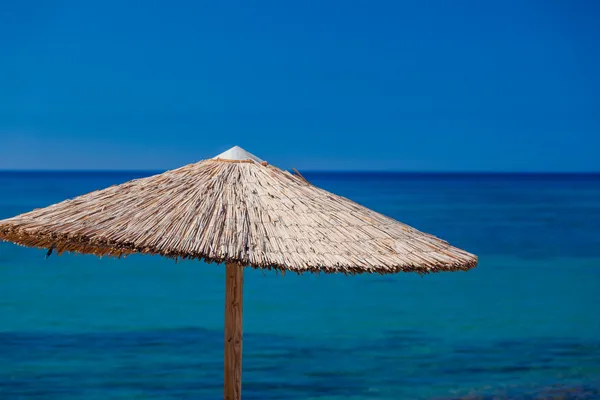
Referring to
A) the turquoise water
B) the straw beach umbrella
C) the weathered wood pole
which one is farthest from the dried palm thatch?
the turquoise water

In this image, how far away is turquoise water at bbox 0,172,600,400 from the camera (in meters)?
7.59

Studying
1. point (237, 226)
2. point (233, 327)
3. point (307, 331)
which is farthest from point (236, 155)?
point (307, 331)

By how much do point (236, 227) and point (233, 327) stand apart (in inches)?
31.4

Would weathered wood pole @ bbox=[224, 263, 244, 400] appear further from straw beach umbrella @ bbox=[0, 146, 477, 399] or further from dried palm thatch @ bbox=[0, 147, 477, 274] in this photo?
dried palm thatch @ bbox=[0, 147, 477, 274]

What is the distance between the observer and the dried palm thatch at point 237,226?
130 inches

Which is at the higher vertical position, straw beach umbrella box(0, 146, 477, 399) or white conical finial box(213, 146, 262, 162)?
white conical finial box(213, 146, 262, 162)

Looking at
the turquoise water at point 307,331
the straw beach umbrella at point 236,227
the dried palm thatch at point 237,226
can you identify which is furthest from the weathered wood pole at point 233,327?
the turquoise water at point 307,331

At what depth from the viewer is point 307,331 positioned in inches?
400

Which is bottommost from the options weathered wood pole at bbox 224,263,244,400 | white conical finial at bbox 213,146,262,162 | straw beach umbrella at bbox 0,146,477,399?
weathered wood pole at bbox 224,263,244,400

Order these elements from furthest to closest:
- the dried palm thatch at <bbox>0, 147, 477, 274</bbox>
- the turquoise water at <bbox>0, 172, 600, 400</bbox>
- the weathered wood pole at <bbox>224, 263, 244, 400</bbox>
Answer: the turquoise water at <bbox>0, 172, 600, 400</bbox>
the weathered wood pole at <bbox>224, 263, 244, 400</bbox>
the dried palm thatch at <bbox>0, 147, 477, 274</bbox>

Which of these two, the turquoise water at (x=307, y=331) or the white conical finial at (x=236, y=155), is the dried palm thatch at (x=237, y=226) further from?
the turquoise water at (x=307, y=331)

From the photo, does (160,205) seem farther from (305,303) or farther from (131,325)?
(305,303)

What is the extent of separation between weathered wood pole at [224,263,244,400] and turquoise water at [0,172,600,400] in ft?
10.5

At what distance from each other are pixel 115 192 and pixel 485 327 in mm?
7696
